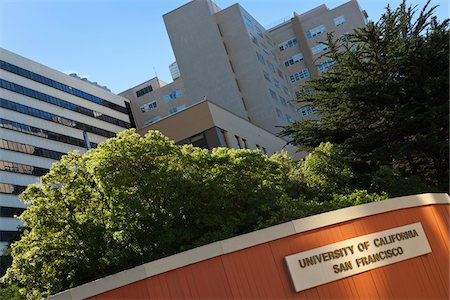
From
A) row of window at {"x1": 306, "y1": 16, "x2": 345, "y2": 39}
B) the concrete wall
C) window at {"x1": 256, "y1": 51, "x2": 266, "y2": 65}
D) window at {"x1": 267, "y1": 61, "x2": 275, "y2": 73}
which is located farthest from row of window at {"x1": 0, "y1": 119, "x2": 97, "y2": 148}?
row of window at {"x1": 306, "y1": 16, "x2": 345, "y2": 39}

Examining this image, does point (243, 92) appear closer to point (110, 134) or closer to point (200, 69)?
point (200, 69)

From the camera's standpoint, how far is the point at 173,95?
92.8m

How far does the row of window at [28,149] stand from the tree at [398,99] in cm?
5069

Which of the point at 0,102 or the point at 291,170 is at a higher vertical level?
the point at 0,102

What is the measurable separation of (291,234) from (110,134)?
276 ft

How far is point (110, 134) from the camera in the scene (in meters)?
94.9

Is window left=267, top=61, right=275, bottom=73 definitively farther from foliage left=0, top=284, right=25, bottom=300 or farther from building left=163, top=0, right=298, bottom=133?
foliage left=0, top=284, right=25, bottom=300

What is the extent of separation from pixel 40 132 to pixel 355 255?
2767 inches

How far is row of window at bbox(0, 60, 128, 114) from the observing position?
75.6m

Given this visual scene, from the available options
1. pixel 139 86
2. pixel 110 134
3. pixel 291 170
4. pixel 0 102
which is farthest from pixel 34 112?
pixel 291 170

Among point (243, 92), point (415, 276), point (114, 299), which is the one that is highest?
point (243, 92)

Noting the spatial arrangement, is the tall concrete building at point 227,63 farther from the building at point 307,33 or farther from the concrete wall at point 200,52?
the building at point 307,33

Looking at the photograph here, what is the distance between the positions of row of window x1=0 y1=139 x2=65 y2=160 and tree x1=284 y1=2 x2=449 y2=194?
166ft

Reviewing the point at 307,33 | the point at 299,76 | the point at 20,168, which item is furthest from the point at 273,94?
the point at 20,168
